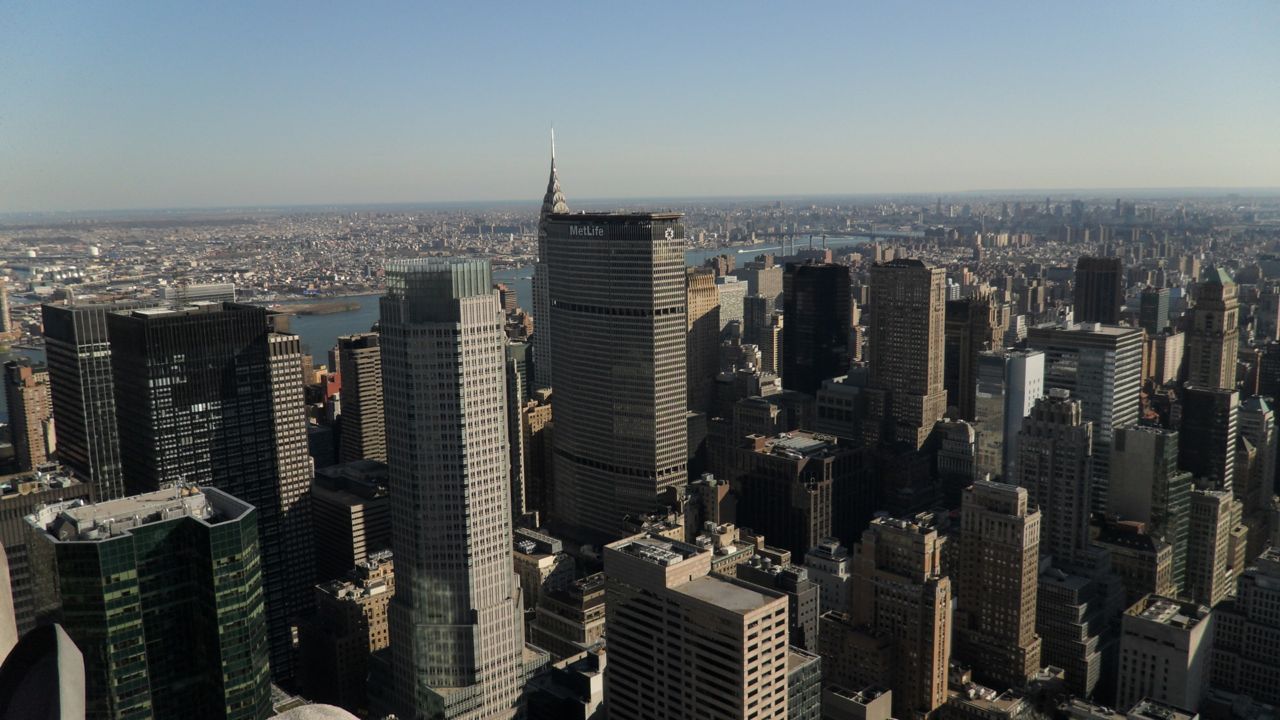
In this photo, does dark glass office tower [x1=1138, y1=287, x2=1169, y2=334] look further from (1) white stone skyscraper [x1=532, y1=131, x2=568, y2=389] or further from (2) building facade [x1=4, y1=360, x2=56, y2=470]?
(2) building facade [x1=4, y1=360, x2=56, y2=470]

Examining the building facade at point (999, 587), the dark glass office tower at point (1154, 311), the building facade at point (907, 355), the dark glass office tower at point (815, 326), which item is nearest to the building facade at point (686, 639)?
the building facade at point (999, 587)

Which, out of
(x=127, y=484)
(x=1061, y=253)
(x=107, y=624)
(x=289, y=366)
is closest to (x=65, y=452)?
(x=127, y=484)

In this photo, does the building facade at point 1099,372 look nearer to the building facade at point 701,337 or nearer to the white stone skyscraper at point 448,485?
the building facade at point 701,337

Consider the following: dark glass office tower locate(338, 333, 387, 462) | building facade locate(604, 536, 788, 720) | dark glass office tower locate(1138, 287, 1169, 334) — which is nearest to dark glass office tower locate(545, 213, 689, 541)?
dark glass office tower locate(338, 333, 387, 462)

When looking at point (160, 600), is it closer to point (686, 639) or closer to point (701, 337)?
point (686, 639)

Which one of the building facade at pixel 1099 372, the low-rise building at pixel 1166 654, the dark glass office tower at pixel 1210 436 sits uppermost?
the building facade at pixel 1099 372
